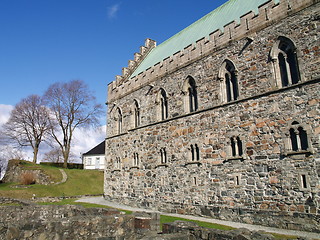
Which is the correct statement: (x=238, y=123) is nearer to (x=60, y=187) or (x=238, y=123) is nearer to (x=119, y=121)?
(x=119, y=121)

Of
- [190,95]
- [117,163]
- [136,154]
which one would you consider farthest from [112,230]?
[117,163]

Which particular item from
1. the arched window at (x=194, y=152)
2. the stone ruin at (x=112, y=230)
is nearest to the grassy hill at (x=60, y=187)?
the arched window at (x=194, y=152)

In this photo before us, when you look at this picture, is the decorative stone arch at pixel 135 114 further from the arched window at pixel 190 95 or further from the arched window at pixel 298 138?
the arched window at pixel 298 138

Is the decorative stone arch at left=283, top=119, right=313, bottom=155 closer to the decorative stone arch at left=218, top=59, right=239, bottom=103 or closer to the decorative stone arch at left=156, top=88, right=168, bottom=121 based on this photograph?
the decorative stone arch at left=218, top=59, right=239, bottom=103

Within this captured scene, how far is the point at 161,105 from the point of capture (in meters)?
18.6

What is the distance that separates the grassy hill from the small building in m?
18.9

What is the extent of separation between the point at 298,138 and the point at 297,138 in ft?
0.12

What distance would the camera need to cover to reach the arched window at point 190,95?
16016 mm

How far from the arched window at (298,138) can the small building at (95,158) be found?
→ 4559cm

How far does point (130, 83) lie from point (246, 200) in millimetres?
13615

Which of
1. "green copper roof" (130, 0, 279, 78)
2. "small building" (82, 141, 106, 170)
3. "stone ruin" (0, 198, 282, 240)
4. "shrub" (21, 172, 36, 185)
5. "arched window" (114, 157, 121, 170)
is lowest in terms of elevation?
"stone ruin" (0, 198, 282, 240)

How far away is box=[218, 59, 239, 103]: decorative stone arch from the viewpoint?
45.3 feet

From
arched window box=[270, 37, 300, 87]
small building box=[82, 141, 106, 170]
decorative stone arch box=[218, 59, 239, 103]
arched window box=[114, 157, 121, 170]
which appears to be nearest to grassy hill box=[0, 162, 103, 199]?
arched window box=[114, 157, 121, 170]

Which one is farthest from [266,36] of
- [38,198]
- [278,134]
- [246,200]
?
[38,198]
